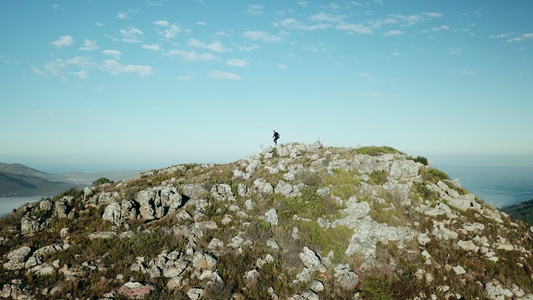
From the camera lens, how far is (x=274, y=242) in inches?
504

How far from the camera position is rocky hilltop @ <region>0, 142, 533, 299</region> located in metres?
10.2

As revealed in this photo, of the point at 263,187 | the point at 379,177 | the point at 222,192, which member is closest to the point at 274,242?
the point at 263,187

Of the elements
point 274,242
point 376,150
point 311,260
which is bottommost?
point 311,260

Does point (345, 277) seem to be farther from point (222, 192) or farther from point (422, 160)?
point (422, 160)

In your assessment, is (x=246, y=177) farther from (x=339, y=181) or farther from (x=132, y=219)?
(x=132, y=219)

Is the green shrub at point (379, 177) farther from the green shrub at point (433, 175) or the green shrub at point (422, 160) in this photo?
the green shrub at point (422, 160)

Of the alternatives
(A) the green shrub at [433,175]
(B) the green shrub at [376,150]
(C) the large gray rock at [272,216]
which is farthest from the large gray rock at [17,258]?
(A) the green shrub at [433,175]

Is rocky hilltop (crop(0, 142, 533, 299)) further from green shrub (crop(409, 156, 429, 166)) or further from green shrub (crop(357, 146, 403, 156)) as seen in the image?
green shrub (crop(357, 146, 403, 156))

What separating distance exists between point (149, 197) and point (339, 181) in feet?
40.0

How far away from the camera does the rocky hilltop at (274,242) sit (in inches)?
400

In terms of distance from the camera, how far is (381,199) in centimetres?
1557

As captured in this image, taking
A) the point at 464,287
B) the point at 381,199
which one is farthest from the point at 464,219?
the point at 464,287

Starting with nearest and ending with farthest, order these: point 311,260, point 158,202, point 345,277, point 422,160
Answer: point 345,277
point 311,260
point 158,202
point 422,160

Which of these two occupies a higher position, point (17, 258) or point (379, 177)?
point (379, 177)
